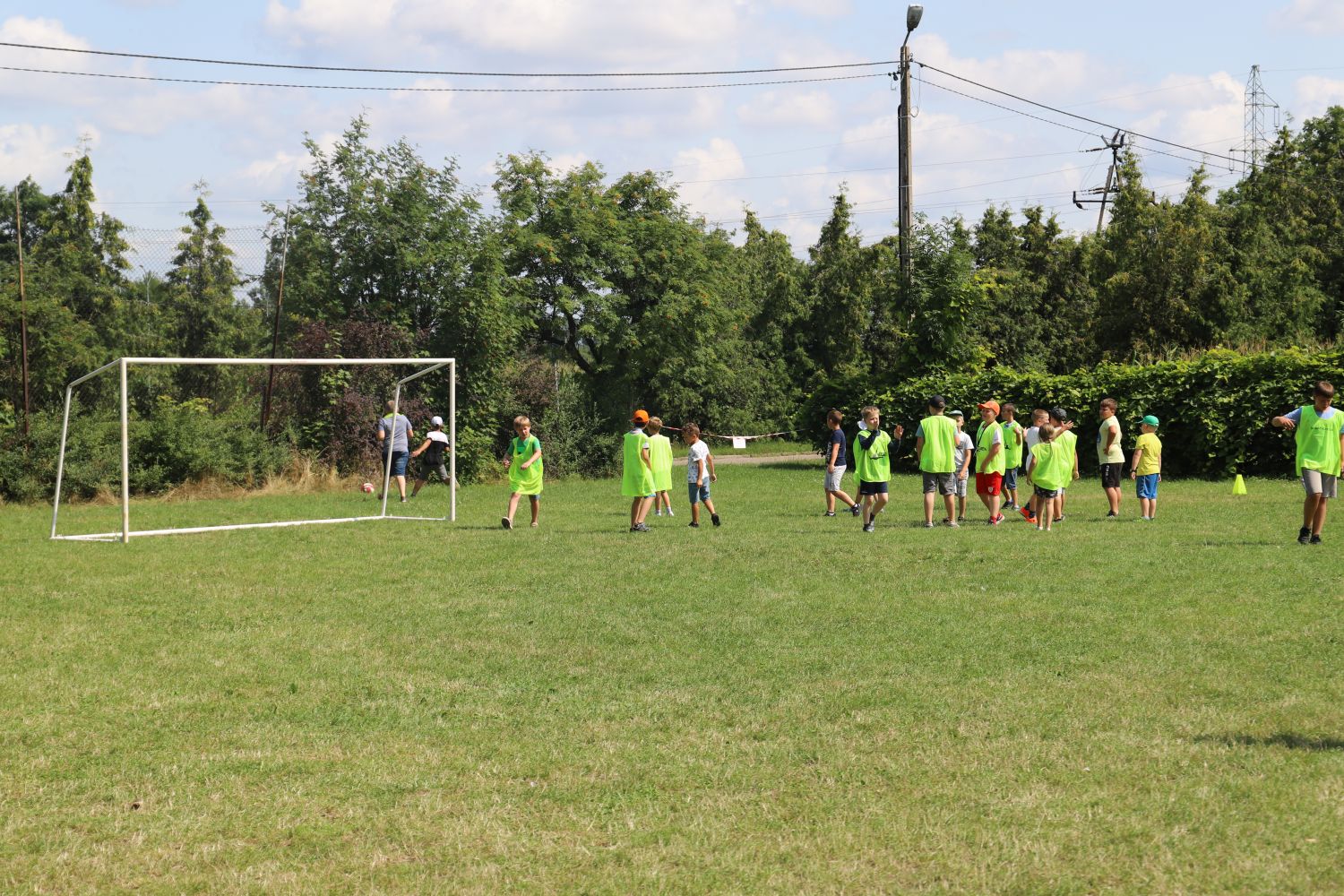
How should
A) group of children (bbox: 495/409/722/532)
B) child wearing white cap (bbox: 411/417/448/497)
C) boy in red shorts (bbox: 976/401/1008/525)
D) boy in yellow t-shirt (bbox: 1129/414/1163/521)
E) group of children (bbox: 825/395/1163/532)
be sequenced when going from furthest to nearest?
1. child wearing white cap (bbox: 411/417/448/497)
2. boy in yellow t-shirt (bbox: 1129/414/1163/521)
3. group of children (bbox: 495/409/722/532)
4. boy in red shorts (bbox: 976/401/1008/525)
5. group of children (bbox: 825/395/1163/532)

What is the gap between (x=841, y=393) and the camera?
1232 inches

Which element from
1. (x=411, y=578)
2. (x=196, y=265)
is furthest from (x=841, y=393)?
(x=411, y=578)

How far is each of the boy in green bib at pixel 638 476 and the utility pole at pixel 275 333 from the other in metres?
10.6

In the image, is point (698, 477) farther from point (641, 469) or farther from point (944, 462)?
point (944, 462)

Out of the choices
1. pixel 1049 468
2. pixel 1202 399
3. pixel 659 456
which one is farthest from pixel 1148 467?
pixel 1202 399

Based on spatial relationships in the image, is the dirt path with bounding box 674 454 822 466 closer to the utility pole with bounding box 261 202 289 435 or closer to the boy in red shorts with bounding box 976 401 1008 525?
the utility pole with bounding box 261 202 289 435

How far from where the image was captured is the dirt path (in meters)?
36.0

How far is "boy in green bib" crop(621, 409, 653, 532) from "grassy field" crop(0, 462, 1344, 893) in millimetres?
2733

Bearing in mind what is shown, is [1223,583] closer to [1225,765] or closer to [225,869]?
[1225,765]

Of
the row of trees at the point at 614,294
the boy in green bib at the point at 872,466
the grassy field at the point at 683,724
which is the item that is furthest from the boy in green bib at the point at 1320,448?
the row of trees at the point at 614,294

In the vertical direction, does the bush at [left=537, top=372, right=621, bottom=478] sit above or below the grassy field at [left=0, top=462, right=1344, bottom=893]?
above

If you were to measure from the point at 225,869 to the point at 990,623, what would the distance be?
20.2ft

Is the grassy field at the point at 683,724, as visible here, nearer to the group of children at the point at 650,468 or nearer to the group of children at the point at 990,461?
the group of children at the point at 990,461

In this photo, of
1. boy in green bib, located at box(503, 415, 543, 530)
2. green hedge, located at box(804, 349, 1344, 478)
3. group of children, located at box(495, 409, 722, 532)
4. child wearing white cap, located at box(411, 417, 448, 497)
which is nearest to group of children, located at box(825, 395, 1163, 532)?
group of children, located at box(495, 409, 722, 532)
